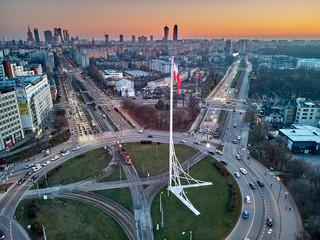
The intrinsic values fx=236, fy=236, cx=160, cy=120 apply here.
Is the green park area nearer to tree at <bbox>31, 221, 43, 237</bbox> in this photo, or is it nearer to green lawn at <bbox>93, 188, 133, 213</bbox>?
green lawn at <bbox>93, 188, 133, 213</bbox>

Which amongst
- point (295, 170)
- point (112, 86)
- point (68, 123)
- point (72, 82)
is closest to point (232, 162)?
point (295, 170)

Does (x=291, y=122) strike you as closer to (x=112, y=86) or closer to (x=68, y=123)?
(x=68, y=123)

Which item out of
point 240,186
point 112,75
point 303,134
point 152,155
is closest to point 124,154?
point 152,155

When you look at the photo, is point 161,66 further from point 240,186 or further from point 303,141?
point 240,186

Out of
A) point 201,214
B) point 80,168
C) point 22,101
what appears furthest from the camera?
point 22,101

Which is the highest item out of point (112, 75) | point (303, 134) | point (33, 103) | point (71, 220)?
point (33, 103)

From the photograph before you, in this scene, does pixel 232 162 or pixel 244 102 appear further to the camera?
pixel 244 102

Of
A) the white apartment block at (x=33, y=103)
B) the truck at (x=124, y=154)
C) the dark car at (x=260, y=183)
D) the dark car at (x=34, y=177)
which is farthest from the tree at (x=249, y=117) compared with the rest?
the white apartment block at (x=33, y=103)

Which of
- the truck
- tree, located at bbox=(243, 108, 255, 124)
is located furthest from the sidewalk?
tree, located at bbox=(243, 108, 255, 124)
